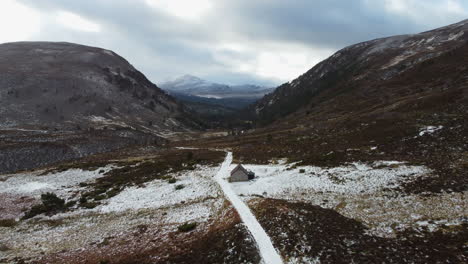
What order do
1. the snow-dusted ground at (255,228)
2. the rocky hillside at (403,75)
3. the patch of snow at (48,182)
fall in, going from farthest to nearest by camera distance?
the rocky hillside at (403,75) → the patch of snow at (48,182) → the snow-dusted ground at (255,228)

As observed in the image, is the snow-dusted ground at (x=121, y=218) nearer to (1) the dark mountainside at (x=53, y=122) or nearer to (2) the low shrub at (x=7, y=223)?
(2) the low shrub at (x=7, y=223)

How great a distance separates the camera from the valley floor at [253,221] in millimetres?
20656

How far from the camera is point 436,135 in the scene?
155 ft

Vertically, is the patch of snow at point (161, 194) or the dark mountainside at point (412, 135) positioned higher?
the dark mountainside at point (412, 135)

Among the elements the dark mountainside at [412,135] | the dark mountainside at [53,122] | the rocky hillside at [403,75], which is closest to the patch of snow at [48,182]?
the dark mountainside at [53,122]

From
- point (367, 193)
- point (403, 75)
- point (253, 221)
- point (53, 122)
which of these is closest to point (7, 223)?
point (253, 221)

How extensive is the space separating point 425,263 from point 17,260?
1402 inches

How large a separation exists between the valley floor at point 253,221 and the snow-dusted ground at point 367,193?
0.43ft

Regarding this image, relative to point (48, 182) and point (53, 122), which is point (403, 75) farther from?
point (53, 122)

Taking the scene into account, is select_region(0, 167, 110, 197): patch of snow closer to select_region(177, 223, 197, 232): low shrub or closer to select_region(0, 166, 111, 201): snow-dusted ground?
select_region(0, 166, 111, 201): snow-dusted ground

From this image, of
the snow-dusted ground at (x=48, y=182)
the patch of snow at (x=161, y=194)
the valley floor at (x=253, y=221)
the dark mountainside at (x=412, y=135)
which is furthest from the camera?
the snow-dusted ground at (x=48, y=182)

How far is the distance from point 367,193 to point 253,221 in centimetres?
1582

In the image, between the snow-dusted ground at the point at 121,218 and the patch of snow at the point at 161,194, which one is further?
the patch of snow at the point at 161,194

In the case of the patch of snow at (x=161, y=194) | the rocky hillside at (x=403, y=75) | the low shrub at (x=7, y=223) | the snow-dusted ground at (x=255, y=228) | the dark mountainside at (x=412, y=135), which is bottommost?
the low shrub at (x=7, y=223)
